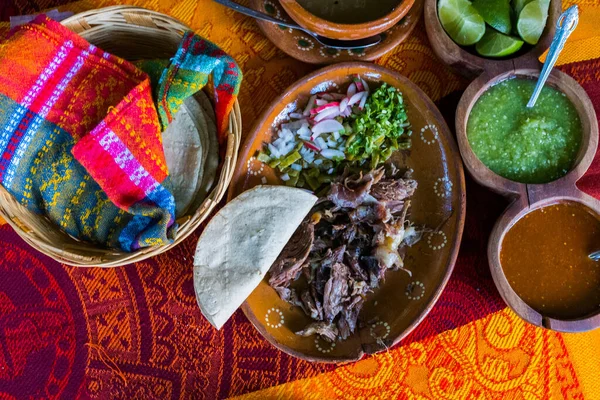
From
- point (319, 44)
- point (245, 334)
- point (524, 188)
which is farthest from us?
point (245, 334)

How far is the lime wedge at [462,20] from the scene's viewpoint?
1.97m

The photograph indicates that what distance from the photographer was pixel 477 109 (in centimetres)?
202

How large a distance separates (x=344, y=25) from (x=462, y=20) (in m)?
0.49

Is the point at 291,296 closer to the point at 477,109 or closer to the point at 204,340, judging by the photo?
the point at 204,340

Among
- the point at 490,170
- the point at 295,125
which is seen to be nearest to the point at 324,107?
the point at 295,125

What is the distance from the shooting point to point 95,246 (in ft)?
6.43

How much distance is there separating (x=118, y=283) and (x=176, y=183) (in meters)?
0.55

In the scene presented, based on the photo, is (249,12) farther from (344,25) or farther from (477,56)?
(477,56)

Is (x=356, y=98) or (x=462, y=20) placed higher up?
(x=462, y=20)

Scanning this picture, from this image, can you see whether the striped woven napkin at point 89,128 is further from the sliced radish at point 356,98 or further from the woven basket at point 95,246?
the sliced radish at point 356,98

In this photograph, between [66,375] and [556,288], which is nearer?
[556,288]

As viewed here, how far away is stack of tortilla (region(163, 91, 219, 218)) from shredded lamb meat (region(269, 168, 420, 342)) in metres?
0.41

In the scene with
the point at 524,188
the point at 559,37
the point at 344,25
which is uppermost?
the point at 344,25

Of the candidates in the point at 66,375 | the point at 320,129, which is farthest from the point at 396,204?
the point at 66,375
